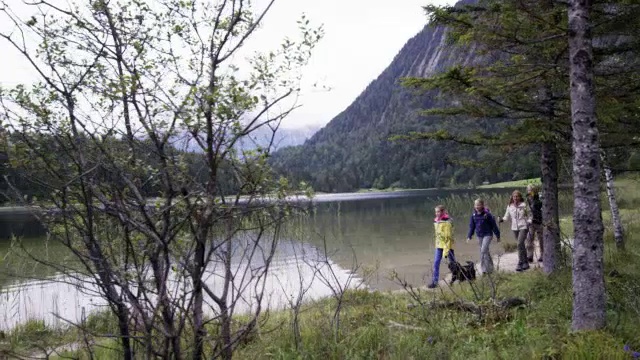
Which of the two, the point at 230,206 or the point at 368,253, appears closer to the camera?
the point at 230,206

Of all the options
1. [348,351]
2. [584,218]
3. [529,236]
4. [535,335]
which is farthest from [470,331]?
[529,236]

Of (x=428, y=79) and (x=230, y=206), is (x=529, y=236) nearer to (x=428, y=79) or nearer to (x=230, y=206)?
(x=428, y=79)

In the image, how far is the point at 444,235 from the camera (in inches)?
360

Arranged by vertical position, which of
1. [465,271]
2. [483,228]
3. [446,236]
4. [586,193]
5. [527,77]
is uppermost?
[527,77]

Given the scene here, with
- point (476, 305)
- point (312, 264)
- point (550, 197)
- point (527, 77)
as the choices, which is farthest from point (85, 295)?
point (527, 77)

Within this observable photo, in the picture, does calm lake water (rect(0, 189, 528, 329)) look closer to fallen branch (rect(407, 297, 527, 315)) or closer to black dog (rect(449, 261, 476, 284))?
black dog (rect(449, 261, 476, 284))

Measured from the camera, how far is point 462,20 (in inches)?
228

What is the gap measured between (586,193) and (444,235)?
214 inches

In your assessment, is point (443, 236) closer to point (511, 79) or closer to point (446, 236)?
point (446, 236)

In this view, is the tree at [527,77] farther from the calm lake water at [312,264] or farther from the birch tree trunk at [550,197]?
the calm lake water at [312,264]

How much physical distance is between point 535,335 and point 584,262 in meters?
0.87

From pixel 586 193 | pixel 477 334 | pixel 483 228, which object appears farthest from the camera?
pixel 483 228

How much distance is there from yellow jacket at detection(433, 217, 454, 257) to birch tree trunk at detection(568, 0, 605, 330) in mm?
5237

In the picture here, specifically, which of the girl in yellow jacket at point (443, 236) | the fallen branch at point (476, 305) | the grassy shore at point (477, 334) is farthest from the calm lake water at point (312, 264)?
the fallen branch at point (476, 305)
